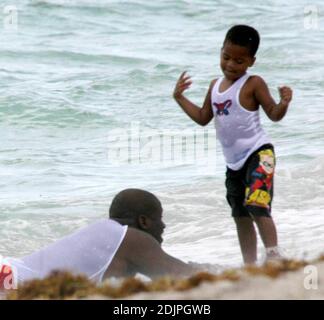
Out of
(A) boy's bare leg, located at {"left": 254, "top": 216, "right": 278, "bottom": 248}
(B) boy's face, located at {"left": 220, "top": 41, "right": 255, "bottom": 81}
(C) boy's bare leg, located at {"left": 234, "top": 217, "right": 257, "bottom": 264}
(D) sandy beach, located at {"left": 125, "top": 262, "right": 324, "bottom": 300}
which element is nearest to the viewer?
(D) sandy beach, located at {"left": 125, "top": 262, "right": 324, "bottom": 300}

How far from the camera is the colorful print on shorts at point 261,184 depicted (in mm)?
5500

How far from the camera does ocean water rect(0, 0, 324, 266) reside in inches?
342

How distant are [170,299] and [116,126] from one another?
9385 mm

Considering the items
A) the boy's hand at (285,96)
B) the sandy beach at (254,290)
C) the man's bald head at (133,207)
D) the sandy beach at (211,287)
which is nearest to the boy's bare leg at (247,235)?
the man's bald head at (133,207)

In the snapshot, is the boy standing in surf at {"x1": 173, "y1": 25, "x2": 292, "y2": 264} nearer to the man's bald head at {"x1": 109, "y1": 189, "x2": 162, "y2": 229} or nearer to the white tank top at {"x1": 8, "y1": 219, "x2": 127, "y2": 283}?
the man's bald head at {"x1": 109, "y1": 189, "x2": 162, "y2": 229}

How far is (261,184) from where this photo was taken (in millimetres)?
5516

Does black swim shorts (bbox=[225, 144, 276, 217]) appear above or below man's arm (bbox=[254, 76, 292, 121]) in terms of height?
below

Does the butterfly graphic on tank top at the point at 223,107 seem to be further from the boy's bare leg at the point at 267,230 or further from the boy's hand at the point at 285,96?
the boy's bare leg at the point at 267,230

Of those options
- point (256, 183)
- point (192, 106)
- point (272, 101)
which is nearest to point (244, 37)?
point (272, 101)

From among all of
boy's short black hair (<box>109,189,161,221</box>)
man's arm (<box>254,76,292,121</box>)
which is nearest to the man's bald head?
boy's short black hair (<box>109,189,161,221</box>)

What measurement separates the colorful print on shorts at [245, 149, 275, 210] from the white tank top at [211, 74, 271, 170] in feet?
0.32

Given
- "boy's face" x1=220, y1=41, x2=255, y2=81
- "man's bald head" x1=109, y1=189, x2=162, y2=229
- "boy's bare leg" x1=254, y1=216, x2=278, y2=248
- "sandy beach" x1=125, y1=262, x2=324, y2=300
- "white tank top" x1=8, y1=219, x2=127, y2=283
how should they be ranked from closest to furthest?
"sandy beach" x1=125, y1=262, x2=324, y2=300 → "white tank top" x1=8, y1=219, x2=127, y2=283 → "man's bald head" x1=109, y1=189, x2=162, y2=229 → "boy's bare leg" x1=254, y1=216, x2=278, y2=248 → "boy's face" x1=220, y1=41, x2=255, y2=81

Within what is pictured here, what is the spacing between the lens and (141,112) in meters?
14.3

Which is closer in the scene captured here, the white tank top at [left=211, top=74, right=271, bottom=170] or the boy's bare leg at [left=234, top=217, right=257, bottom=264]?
the white tank top at [left=211, top=74, right=271, bottom=170]
